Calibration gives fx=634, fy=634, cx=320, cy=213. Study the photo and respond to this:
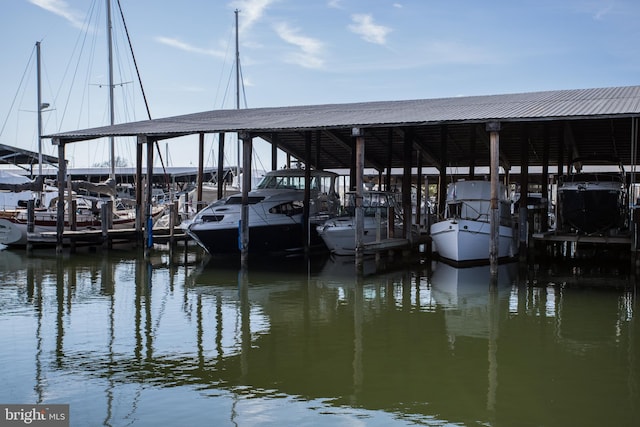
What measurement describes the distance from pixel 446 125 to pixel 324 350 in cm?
1306

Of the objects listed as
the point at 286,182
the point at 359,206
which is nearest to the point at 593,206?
the point at 359,206

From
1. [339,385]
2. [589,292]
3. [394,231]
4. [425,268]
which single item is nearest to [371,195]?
[394,231]

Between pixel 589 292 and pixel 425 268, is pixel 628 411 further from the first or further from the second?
pixel 425 268

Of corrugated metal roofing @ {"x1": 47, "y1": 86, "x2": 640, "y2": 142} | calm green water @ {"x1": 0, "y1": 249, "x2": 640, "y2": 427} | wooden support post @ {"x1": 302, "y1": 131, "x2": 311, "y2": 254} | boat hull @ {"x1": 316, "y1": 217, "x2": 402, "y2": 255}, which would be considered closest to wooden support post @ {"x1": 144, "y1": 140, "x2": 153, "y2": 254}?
corrugated metal roofing @ {"x1": 47, "y1": 86, "x2": 640, "y2": 142}

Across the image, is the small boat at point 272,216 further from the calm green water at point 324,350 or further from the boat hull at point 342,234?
the calm green water at point 324,350

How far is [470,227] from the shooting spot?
1711cm

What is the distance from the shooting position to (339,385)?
7.32 metres

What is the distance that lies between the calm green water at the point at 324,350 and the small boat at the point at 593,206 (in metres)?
2.78

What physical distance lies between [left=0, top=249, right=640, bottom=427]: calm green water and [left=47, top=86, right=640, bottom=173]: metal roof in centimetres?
392

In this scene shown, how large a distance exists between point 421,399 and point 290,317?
15.4ft

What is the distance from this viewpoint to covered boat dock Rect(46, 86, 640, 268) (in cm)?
1507

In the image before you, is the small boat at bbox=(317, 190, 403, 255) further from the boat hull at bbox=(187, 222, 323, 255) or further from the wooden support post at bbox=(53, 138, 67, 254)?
the wooden support post at bbox=(53, 138, 67, 254)

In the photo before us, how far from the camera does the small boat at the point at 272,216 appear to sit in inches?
774

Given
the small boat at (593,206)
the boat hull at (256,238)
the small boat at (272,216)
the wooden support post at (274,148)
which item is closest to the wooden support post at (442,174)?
the small boat at (593,206)
